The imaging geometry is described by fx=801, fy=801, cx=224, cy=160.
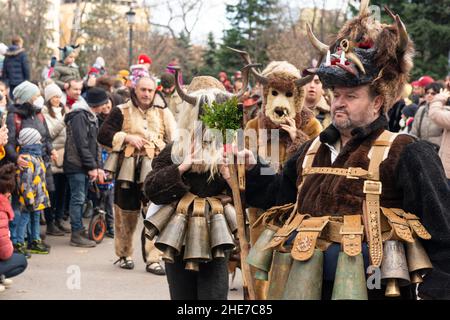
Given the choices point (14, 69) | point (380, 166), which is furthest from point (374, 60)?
point (14, 69)

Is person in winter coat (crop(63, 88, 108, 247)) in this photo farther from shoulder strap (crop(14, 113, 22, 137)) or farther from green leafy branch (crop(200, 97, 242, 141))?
green leafy branch (crop(200, 97, 242, 141))

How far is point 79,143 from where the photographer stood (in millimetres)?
9953

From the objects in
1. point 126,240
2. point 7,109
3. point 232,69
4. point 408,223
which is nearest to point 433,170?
point 408,223

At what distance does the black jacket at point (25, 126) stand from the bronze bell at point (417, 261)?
6.14 metres

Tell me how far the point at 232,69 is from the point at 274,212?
3116 cm

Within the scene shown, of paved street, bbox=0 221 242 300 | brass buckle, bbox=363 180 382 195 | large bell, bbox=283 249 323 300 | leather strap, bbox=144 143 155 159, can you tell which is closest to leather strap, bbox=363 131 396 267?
brass buckle, bbox=363 180 382 195

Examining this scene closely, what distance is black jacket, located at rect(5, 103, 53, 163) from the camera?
8.90m

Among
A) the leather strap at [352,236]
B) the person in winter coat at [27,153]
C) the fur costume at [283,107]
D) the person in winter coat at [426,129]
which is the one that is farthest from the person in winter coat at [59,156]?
the leather strap at [352,236]

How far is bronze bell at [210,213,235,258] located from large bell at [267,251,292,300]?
1.01m

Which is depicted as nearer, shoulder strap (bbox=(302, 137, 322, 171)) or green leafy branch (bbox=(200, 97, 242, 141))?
shoulder strap (bbox=(302, 137, 322, 171))

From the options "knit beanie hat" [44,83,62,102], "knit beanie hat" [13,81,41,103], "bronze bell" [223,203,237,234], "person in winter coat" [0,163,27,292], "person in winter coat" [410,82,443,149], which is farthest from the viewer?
"knit beanie hat" [44,83,62,102]

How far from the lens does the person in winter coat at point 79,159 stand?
9.97m

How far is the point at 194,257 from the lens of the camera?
482 cm
